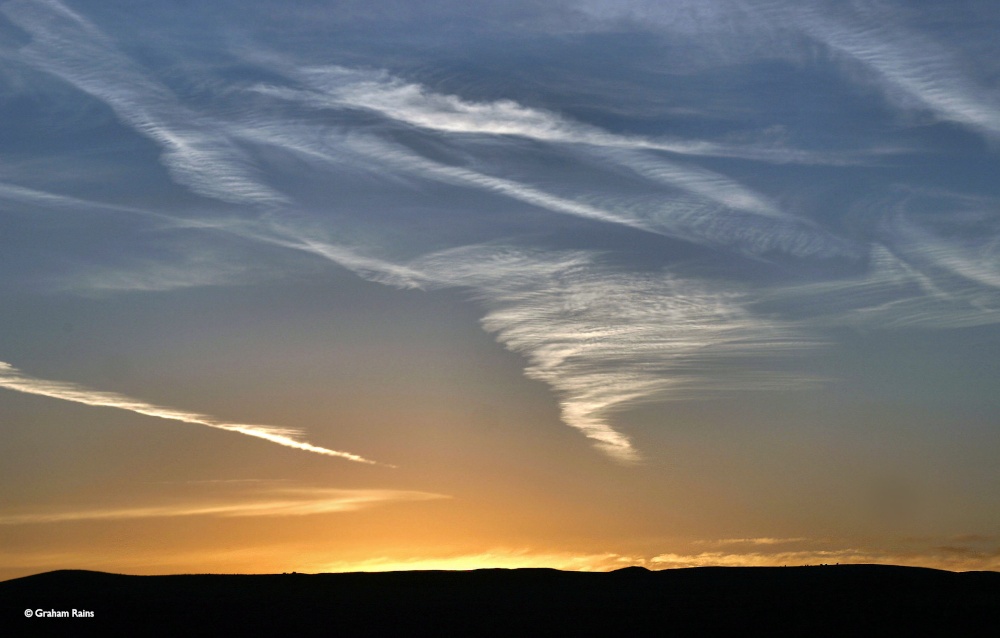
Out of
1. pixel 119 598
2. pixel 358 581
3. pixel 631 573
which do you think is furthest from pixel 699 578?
pixel 119 598

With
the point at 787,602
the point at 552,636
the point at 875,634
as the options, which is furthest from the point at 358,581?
the point at 875,634

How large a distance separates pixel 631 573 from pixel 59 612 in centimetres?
3141

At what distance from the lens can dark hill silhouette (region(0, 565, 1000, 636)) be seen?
46.9 metres

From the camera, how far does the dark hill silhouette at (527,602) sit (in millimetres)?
46875

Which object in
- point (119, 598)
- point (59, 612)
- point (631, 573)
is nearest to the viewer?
point (59, 612)

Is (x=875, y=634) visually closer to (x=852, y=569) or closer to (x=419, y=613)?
(x=852, y=569)

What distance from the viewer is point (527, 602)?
172ft

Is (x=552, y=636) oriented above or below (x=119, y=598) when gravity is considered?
below

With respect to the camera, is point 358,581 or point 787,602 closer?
point 787,602

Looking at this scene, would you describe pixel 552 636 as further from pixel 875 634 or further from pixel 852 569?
pixel 852 569

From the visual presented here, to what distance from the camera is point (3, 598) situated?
176 ft

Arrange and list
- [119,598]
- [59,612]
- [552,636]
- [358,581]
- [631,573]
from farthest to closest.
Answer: [631,573], [358,581], [119,598], [59,612], [552,636]

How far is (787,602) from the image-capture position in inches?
2034

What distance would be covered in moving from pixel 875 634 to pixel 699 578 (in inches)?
605
